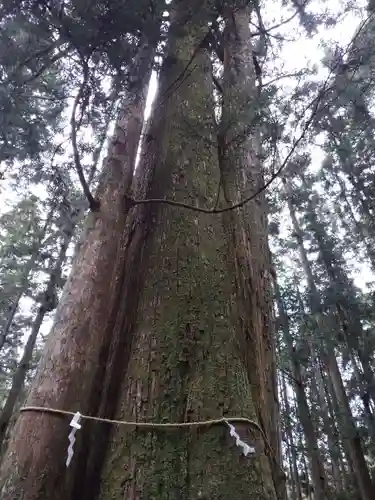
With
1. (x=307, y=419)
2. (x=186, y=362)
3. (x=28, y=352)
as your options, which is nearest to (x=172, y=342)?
(x=186, y=362)

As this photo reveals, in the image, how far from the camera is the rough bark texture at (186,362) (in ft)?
5.03

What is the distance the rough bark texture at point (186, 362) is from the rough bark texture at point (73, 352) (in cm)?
18

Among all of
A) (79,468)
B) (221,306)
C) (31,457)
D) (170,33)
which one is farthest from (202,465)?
(170,33)

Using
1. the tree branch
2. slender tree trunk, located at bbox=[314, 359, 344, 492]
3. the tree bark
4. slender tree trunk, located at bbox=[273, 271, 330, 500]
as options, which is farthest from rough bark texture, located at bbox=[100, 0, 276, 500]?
→ slender tree trunk, located at bbox=[314, 359, 344, 492]

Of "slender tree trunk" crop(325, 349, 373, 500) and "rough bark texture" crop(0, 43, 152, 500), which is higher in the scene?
"slender tree trunk" crop(325, 349, 373, 500)

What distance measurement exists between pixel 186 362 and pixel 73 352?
50 cm

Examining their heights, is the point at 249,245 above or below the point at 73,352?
above

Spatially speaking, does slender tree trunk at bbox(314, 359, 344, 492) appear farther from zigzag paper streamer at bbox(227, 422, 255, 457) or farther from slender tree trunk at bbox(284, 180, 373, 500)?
zigzag paper streamer at bbox(227, 422, 255, 457)

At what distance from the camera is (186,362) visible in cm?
185

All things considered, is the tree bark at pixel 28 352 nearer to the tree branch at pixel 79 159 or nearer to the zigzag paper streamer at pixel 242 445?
the tree branch at pixel 79 159

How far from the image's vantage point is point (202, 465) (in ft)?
5.08

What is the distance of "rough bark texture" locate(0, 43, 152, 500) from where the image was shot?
1.51 m

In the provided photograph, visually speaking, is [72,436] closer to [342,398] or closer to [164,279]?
[164,279]

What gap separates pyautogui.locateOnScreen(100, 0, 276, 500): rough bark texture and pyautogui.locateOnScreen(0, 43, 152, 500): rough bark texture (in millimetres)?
176
